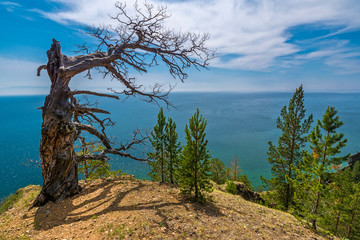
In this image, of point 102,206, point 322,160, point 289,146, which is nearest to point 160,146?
point 102,206

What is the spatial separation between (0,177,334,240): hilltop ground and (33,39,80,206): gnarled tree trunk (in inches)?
27.1

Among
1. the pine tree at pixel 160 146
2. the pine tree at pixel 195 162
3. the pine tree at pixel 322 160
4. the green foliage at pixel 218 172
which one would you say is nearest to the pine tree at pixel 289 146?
the pine tree at pixel 322 160

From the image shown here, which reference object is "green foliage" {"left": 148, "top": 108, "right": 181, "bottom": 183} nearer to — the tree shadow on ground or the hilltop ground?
the hilltop ground

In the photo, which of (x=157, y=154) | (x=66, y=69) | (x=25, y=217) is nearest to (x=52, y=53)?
(x=66, y=69)

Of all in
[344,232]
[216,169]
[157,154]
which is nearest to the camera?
[157,154]

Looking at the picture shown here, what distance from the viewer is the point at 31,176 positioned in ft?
121

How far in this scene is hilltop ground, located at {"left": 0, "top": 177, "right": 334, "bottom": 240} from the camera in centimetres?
531

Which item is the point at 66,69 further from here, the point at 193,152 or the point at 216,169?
the point at 216,169

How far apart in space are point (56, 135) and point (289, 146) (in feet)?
70.5

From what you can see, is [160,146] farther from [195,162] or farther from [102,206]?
[102,206]

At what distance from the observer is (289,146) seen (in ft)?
63.5

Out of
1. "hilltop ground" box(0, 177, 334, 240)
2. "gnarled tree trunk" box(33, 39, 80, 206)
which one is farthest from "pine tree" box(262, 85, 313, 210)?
"gnarled tree trunk" box(33, 39, 80, 206)

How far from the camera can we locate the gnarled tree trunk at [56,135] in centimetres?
713

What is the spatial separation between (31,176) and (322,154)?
49679 mm
